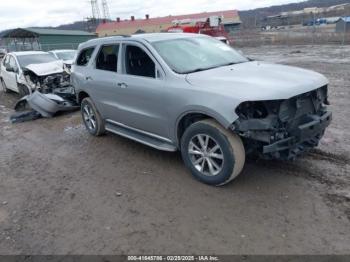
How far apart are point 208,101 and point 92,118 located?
136 inches

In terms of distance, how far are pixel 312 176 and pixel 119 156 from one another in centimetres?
302

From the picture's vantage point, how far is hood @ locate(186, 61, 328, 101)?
379 centimetres

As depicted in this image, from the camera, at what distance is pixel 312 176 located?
453 centimetres

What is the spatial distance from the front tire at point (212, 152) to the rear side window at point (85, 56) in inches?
120

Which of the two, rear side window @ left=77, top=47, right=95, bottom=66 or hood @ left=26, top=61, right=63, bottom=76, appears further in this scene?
hood @ left=26, top=61, right=63, bottom=76

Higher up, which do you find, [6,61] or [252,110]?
[6,61]

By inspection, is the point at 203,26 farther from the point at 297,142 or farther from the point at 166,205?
the point at 166,205

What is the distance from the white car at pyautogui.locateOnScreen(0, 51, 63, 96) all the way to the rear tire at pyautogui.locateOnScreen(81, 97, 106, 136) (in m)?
4.22

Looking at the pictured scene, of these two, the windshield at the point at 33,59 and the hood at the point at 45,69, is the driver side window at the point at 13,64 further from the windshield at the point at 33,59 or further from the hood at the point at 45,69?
the hood at the point at 45,69

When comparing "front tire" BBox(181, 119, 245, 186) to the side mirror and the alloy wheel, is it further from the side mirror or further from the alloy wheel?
the side mirror

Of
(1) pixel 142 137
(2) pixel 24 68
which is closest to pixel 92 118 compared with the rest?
(1) pixel 142 137

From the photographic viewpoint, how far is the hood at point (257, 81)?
3787mm

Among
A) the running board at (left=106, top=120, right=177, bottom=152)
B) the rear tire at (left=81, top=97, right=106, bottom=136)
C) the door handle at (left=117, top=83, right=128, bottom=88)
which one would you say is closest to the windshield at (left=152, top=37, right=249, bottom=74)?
the door handle at (left=117, top=83, right=128, bottom=88)

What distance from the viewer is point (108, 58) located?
234 inches
